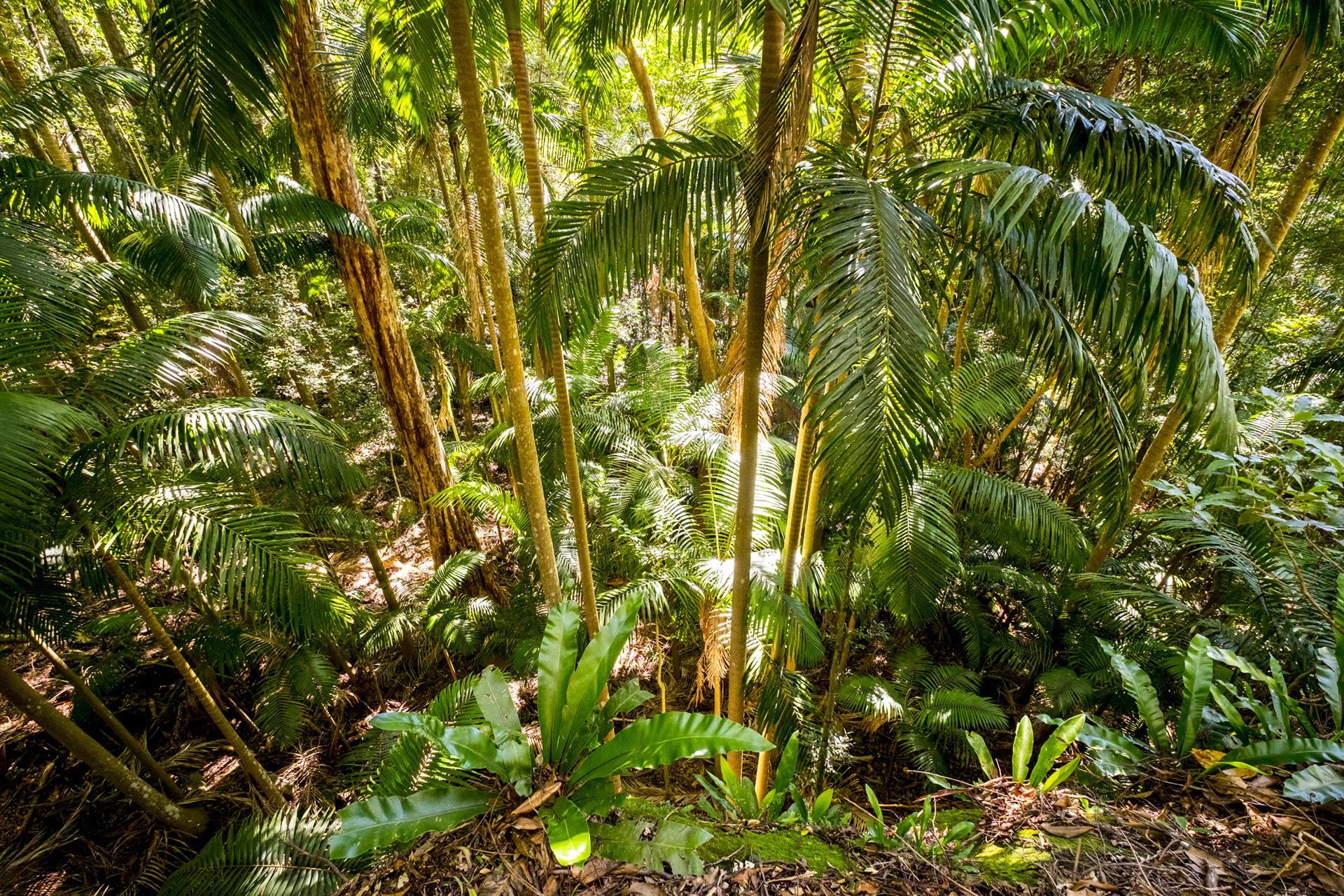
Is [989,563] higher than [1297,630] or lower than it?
lower

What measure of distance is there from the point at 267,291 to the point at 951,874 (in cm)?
774

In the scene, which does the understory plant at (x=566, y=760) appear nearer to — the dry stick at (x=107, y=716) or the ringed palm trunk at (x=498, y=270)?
the ringed palm trunk at (x=498, y=270)

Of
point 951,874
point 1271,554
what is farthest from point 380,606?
point 1271,554

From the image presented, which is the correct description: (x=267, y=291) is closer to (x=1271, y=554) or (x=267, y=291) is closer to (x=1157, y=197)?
(x=1157, y=197)

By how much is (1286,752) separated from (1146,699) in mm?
339

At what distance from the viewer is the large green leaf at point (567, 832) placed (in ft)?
3.56

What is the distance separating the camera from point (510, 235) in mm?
9953

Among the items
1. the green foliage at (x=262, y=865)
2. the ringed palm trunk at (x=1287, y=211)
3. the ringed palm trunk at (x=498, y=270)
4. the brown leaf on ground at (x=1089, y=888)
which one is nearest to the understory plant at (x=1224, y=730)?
the brown leaf on ground at (x=1089, y=888)

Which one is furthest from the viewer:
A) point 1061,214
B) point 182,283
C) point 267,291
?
point 267,291

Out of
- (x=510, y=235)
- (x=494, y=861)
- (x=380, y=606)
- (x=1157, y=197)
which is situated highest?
(x=1157, y=197)

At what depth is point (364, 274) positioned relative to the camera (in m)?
4.07

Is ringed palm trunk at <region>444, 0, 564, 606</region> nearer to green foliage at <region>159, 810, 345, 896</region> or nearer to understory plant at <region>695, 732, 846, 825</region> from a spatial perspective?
understory plant at <region>695, 732, 846, 825</region>

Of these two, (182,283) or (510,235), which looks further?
(510,235)

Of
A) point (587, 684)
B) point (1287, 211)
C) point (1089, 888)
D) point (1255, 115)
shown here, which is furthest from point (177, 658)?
point (1287, 211)
